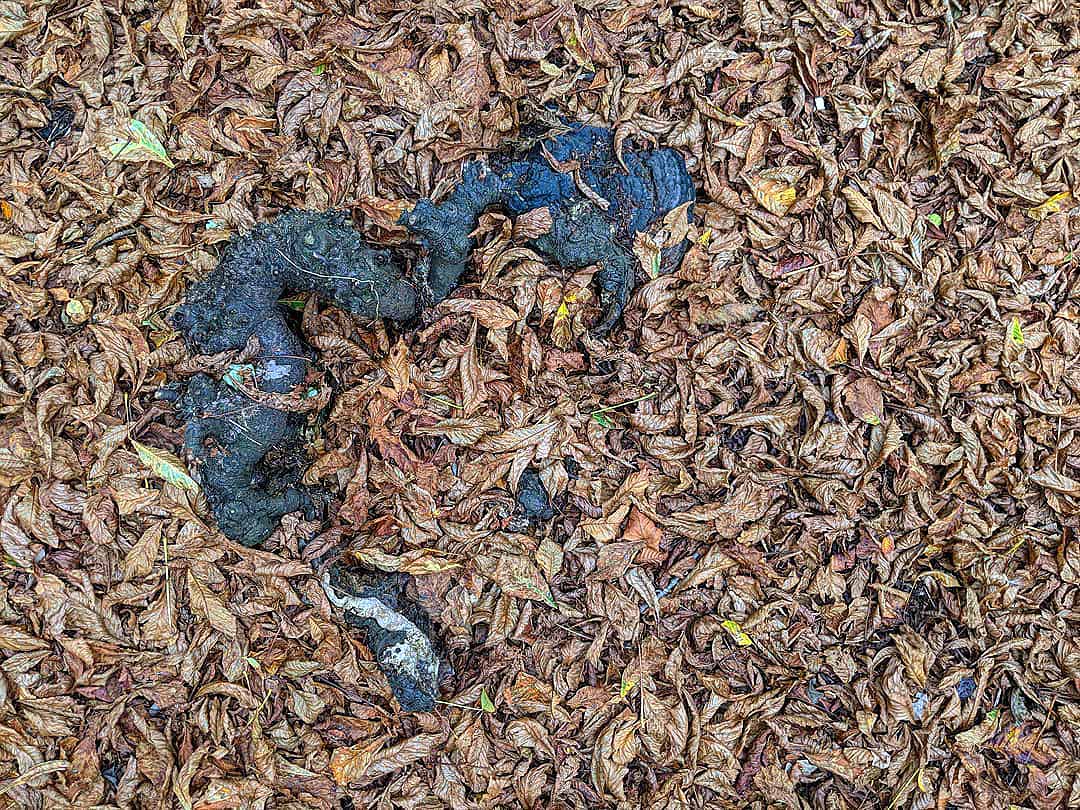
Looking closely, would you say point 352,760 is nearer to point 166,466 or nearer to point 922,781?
point 166,466

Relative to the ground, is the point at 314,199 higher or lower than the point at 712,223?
higher

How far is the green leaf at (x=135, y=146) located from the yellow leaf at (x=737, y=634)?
268 centimetres

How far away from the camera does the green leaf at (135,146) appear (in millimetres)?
2453

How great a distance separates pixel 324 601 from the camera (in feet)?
8.16

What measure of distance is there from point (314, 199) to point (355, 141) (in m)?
0.26

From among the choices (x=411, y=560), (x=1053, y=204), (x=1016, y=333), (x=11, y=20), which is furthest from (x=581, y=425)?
(x=11, y=20)

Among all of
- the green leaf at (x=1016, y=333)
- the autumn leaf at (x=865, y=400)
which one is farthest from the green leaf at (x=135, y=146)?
the green leaf at (x=1016, y=333)

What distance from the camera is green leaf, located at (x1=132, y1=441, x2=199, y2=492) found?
7.95 feet

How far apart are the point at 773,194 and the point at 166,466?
7.94 ft

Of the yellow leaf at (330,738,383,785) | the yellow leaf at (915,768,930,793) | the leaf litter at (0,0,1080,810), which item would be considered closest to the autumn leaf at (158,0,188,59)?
the leaf litter at (0,0,1080,810)

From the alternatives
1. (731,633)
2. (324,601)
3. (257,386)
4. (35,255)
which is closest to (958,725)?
(731,633)

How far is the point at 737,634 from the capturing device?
2.55 meters

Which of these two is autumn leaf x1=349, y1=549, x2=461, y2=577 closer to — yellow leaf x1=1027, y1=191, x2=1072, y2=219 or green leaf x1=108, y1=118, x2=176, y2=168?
green leaf x1=108, y1=118, x2=176, y2=168

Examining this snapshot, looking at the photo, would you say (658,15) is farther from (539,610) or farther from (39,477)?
(39,477)
